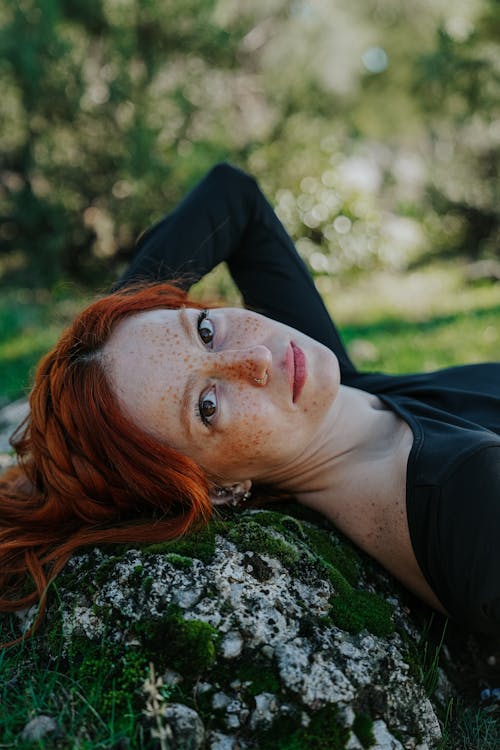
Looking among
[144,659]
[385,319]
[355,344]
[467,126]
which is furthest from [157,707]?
[467,126]

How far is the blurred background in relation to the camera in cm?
950

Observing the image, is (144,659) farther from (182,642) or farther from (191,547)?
(191,547)

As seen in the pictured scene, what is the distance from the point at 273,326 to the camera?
292 centimetres

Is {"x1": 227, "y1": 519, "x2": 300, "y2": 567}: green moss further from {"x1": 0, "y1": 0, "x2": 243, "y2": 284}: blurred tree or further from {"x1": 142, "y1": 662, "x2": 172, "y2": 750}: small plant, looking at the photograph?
{"x1": 0, "y1": 0, "x2": 243, "y2": 284}: blurred tree

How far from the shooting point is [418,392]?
131 inches

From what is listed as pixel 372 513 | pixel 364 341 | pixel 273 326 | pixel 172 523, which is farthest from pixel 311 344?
pixel 364 341

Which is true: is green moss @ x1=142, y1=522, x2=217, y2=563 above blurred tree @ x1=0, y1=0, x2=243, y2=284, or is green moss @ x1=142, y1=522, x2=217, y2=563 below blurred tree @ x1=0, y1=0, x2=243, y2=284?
below

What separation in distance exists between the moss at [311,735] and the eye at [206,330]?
136cm

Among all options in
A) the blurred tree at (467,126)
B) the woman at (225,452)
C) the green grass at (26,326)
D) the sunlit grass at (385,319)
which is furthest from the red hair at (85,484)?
the blurred tree at (467,126)

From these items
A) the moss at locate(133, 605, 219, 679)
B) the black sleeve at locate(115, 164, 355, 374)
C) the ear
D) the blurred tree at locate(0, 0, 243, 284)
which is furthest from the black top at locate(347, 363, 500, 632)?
the blurred tree at locate(0, 0, 243, 284)

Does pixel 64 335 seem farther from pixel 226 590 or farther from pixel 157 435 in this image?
pixel 226 590

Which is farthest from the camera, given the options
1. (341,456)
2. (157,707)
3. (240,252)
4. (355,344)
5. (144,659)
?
(355,344)

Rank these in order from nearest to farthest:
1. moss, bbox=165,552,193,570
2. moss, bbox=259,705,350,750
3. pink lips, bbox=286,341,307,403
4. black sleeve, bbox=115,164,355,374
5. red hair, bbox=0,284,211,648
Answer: moss, bbox=259,705,350,750, moss, bbox=165,552,193,570, red hair, bbox=0,284,211,648, pink lips, bbox=286,341,307,403, black sleeve, bbox=115,164,355,374

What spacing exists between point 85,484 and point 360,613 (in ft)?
3.49
